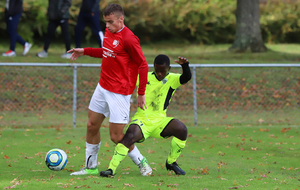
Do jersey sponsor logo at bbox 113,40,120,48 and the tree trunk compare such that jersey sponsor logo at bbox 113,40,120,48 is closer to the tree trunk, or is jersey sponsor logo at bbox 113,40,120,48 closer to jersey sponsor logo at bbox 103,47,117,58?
jersey sponsor logo at bbox 103,47,117,58

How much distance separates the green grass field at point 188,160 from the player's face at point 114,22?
1799 mm

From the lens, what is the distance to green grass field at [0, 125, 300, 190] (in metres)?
4.48

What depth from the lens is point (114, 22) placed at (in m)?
4.64

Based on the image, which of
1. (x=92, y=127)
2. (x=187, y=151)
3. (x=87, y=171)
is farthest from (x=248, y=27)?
(x=87, y=171)

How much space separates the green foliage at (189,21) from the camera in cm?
1532

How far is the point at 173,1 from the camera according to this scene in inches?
717

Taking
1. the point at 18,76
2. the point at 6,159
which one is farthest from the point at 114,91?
the point at 18,76

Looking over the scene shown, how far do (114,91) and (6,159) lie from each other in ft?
7.49

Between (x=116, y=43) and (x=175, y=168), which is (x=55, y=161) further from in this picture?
(x=116, y=43)

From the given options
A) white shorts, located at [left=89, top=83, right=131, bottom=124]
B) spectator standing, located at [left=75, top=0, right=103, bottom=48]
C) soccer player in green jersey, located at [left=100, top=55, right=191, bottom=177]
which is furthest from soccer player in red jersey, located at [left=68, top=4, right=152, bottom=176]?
spectator standing, located at [left=75, top=0, right=103, bottom=48]

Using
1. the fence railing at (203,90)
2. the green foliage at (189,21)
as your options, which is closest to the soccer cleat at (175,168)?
the fence railing at (203,90)

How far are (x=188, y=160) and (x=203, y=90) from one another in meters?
4.65

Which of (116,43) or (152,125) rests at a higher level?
(116,43)

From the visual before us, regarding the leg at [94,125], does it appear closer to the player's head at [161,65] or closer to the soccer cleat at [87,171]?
the soccer cleat at [87,171]
